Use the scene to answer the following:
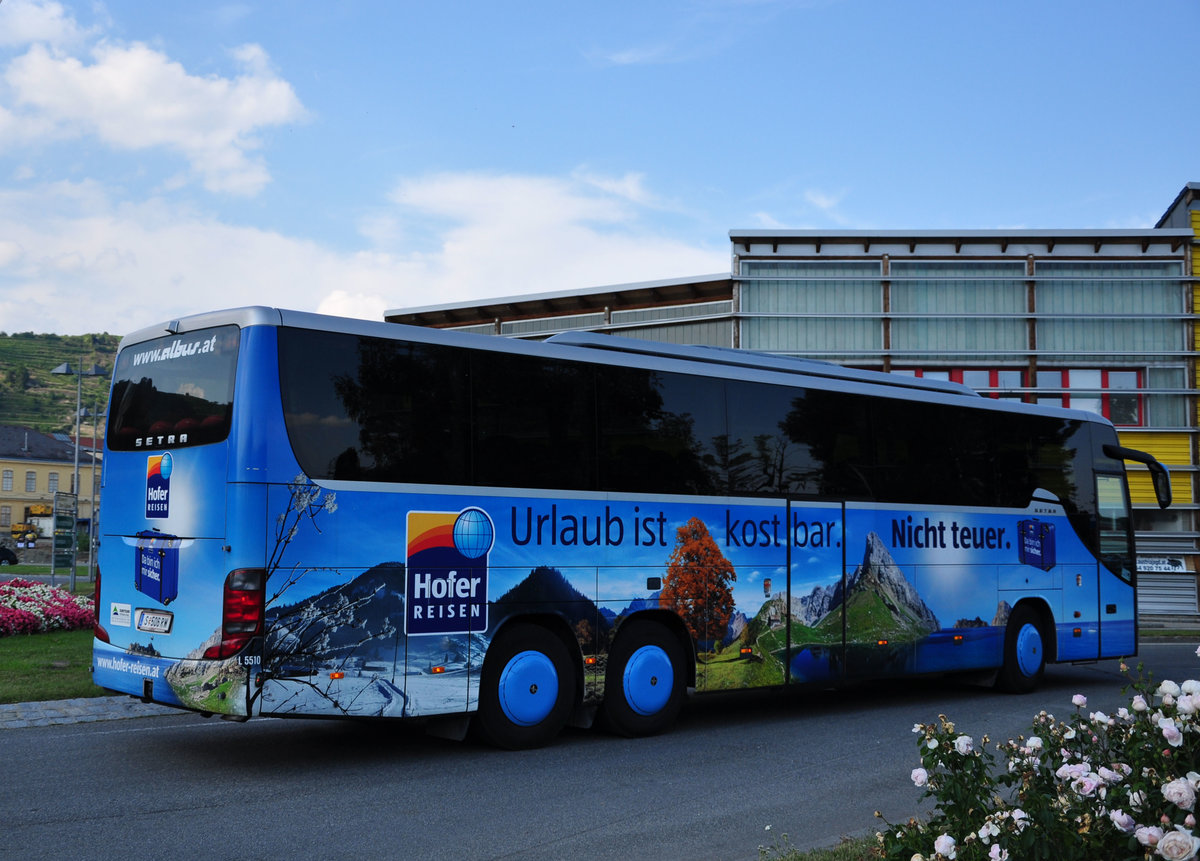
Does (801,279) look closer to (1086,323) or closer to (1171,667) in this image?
(1086,323)

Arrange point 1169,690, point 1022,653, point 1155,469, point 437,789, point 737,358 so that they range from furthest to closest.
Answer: point 1155,469 → point 1022,653 → point 737,358 → point 437,789 → point 1169,690

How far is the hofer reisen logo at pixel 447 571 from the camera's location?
9219 millimetres

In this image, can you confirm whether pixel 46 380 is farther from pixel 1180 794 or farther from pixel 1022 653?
pixel 1180 794

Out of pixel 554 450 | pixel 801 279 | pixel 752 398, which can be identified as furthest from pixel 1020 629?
pixel 801 279

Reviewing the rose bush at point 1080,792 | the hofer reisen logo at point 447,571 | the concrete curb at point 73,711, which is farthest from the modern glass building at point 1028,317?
the rose bush at point 1080,792

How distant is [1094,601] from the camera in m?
15.9

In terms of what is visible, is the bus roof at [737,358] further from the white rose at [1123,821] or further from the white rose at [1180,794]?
the white rose at [1180,794]

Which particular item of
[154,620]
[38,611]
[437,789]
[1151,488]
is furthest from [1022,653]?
[1151,488]

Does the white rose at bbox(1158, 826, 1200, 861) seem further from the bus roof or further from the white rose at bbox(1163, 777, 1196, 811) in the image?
the bus roof

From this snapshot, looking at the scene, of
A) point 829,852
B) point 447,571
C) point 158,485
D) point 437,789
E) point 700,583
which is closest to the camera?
point 829,852

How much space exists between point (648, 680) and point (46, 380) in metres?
183

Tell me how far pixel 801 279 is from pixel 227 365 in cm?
2492

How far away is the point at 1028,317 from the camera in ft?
103

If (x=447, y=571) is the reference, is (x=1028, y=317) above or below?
above
